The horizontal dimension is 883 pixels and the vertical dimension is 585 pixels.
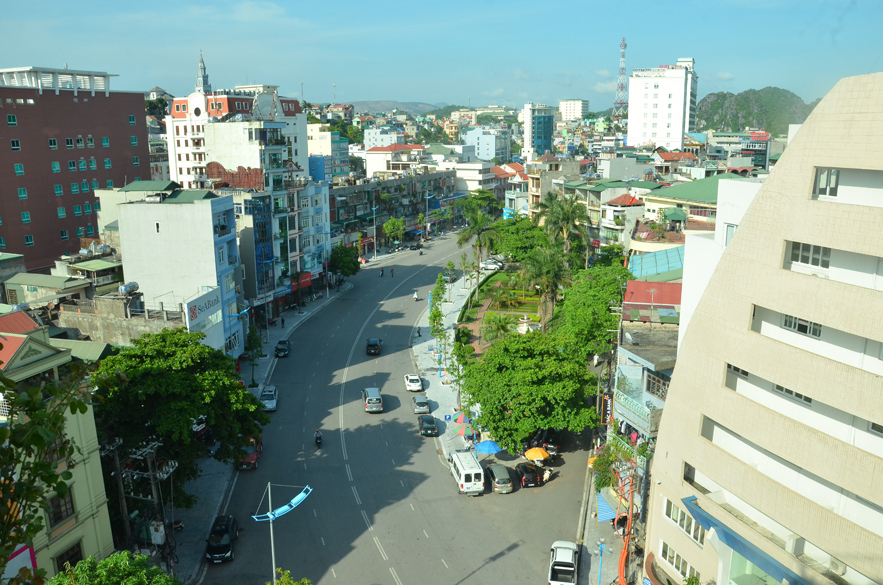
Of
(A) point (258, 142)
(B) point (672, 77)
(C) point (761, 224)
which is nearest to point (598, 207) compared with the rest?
(A) point (258, 142)

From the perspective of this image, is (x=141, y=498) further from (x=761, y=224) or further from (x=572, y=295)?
(x=572, y=295)

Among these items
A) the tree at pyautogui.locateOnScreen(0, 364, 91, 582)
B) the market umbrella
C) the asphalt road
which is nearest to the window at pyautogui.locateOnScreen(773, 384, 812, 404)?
the asphalt road

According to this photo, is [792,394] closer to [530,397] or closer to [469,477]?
[530,397]

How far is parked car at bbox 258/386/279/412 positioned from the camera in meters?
43.8

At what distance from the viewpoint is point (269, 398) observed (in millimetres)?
44500

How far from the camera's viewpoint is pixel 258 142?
2360 inches

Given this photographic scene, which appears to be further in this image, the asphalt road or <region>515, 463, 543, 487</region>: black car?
<region>515, 463, 543, 487</region>: black car

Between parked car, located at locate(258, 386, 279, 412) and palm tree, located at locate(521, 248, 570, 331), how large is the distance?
21.5 m

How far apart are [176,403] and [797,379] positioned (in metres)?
24.1

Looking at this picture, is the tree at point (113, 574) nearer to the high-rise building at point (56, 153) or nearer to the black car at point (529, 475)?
the black car at point (529, 475)

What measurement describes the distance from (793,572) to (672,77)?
487 feet

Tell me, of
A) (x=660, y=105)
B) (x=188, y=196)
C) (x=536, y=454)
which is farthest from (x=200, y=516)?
(x=660, y=105)

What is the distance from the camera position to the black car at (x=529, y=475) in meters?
33.7

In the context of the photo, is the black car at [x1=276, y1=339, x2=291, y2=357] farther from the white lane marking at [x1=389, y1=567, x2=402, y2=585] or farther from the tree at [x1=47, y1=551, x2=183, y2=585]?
the tree at [x1=47, y1=551, x2=183, y2=585]
